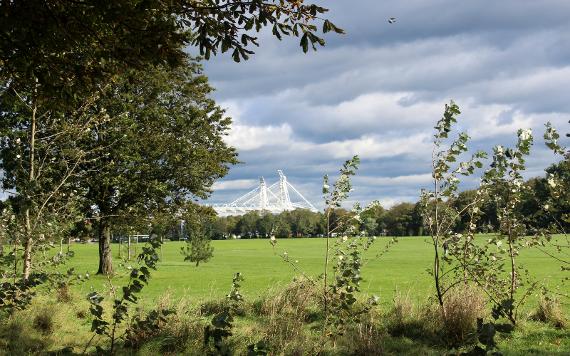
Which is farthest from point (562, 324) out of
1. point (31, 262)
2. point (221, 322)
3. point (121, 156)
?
point (121, 156)

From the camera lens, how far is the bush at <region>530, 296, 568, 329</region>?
33.6 feet

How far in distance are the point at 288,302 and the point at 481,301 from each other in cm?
369

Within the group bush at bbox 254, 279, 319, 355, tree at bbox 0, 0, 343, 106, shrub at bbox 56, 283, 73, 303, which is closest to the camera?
tree at bbox 0, 0, 343, 106

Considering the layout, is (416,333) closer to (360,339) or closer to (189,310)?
(360,339)

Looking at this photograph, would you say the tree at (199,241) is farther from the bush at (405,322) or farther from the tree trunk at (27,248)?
the bush at (405,322)

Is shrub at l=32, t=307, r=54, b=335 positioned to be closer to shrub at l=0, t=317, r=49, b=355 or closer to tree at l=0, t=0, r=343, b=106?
shrub at l=0, t=317, r=49, b=355

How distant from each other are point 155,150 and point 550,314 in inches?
749

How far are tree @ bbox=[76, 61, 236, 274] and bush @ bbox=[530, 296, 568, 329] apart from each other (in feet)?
57.9

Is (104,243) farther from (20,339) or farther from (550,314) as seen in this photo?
(550,314)

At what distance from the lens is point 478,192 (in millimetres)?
9836

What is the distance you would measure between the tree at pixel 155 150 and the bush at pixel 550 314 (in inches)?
695

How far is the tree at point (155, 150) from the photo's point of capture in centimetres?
2428

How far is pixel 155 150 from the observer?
25234mm

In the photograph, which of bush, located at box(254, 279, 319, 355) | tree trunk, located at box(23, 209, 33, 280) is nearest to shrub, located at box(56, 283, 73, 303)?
tree trunk, located at box(23, 209, 33, 280)
